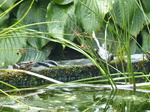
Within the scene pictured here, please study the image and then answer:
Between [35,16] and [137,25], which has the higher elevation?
[35,16]

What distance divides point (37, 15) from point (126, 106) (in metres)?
1.97

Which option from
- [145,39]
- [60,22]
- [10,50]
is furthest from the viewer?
[145,39]

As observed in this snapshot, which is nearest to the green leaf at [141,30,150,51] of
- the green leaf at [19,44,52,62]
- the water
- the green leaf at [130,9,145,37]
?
the green leaf at [130,9,145,37]

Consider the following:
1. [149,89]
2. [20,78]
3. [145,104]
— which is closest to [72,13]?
[20,78]

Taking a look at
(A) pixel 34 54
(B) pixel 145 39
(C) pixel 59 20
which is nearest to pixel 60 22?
(C) pixel 59 20

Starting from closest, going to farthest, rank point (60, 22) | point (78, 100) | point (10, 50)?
point (78, 100) → point (10, 50) → point (60, 22)

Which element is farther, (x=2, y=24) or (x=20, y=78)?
(x=2, y=24)

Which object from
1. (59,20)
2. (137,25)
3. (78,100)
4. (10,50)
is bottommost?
(78,100)

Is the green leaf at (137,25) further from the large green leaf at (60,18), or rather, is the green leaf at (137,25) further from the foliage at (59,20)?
the large green leaf at (60,18)

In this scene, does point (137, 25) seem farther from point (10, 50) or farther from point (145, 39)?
point (10, 50)

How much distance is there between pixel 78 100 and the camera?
1.24m

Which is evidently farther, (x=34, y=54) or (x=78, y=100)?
(x=34, y=54)

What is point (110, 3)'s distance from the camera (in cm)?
256

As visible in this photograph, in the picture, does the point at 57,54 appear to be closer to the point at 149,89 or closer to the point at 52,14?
the point at 52,14
